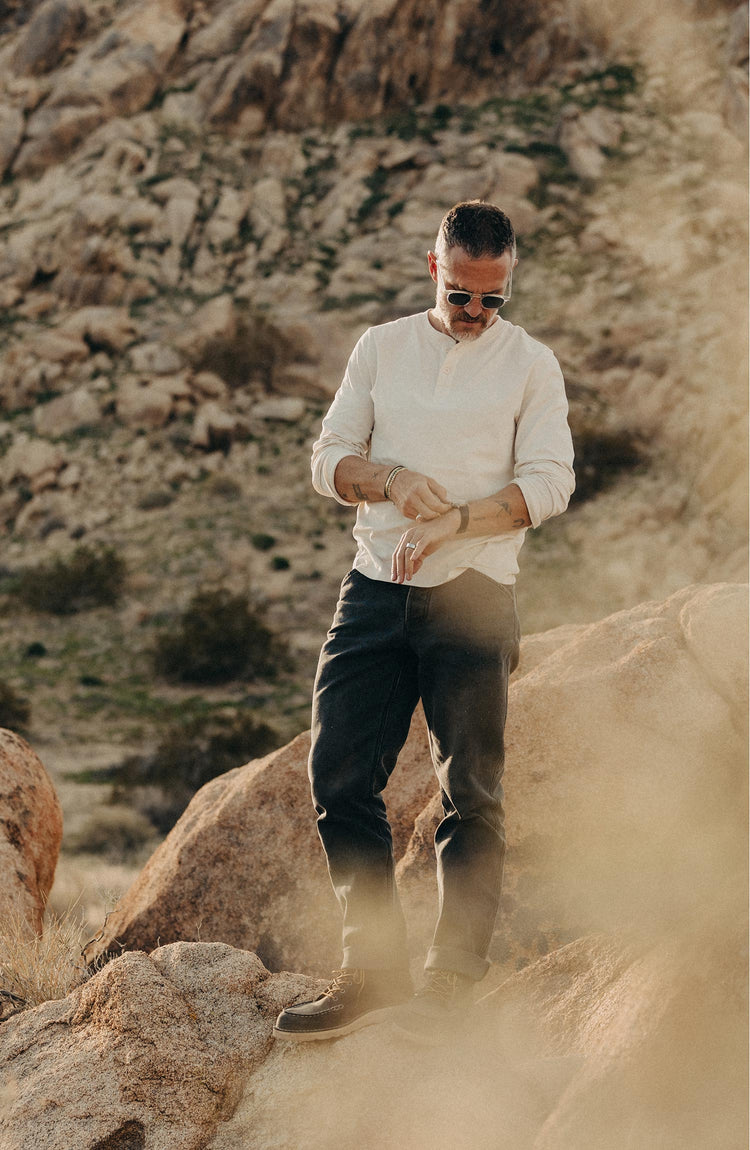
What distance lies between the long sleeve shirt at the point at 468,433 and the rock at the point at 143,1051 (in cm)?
124

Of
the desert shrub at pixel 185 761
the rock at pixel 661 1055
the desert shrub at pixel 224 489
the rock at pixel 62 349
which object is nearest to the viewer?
the rock at pixel 661 1055

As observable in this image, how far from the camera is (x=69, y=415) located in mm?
20656

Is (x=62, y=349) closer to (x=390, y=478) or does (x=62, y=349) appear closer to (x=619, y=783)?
(x=619, y=783)

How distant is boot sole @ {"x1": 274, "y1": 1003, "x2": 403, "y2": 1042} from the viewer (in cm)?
246

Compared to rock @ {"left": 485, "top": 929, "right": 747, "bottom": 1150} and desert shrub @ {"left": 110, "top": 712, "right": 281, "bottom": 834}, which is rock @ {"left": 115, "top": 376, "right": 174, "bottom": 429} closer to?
desert shrub @ {"left": 110, "top": 712, "right": 281, "bottom": 834}

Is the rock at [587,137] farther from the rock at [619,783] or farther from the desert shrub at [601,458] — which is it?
the rock at [619,783]

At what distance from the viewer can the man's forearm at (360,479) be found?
104 inches

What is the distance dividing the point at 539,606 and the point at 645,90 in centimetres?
1584

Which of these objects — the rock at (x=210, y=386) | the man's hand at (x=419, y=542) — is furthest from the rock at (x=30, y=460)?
the man's hand at (x=419, y=542)

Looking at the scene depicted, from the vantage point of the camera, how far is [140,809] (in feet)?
33.8

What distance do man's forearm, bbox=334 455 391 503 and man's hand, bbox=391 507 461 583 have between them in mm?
186

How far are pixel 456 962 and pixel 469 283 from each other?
1713 millimetres

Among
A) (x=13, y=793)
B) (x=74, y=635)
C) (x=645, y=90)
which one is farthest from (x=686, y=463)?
(x=13, y=793)

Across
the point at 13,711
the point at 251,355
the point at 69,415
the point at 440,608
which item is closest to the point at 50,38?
the point at 69,415
